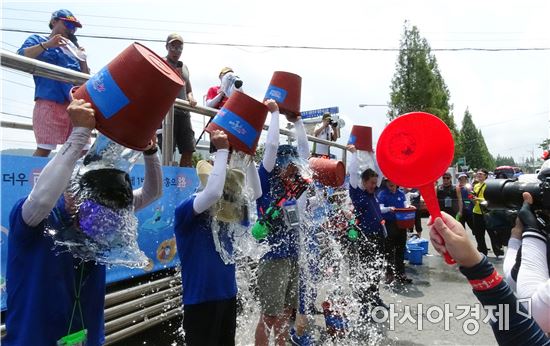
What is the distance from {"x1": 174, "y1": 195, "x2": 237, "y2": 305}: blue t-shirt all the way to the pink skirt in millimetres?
1107

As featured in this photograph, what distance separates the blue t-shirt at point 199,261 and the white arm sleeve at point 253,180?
60cm

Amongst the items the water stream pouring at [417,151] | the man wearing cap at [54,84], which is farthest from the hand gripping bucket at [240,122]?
the water stream pouring at [417,151]

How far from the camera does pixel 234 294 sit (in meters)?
2.67

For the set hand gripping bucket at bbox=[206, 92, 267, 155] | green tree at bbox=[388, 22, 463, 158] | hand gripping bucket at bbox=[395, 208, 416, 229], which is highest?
green tree at bbox=[388, 22, 463, 158]

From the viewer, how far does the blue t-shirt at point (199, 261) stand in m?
2.53

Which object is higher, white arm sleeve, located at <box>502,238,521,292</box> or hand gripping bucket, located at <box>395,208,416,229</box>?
white arm sleeve, located at <box>502,238,521,292</box>

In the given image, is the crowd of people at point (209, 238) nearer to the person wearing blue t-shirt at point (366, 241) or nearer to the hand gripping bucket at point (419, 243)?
the person wearing blue t-shirt at point (366, 241)

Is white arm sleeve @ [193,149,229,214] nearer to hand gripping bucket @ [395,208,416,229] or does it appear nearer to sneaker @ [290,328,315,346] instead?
sneaker @ [290,328,315,346]

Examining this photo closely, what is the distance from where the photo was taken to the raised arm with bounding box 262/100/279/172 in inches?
131

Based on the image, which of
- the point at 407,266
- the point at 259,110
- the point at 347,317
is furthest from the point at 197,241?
the point at 407,266

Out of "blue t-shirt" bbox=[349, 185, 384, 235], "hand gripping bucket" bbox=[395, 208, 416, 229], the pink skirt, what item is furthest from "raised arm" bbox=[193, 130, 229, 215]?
"hand gripping bucket" bbox=[395, 208, 416, 229]

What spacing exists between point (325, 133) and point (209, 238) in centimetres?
465

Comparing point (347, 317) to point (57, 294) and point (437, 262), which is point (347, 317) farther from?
point (437, 262)

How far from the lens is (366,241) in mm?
5168
